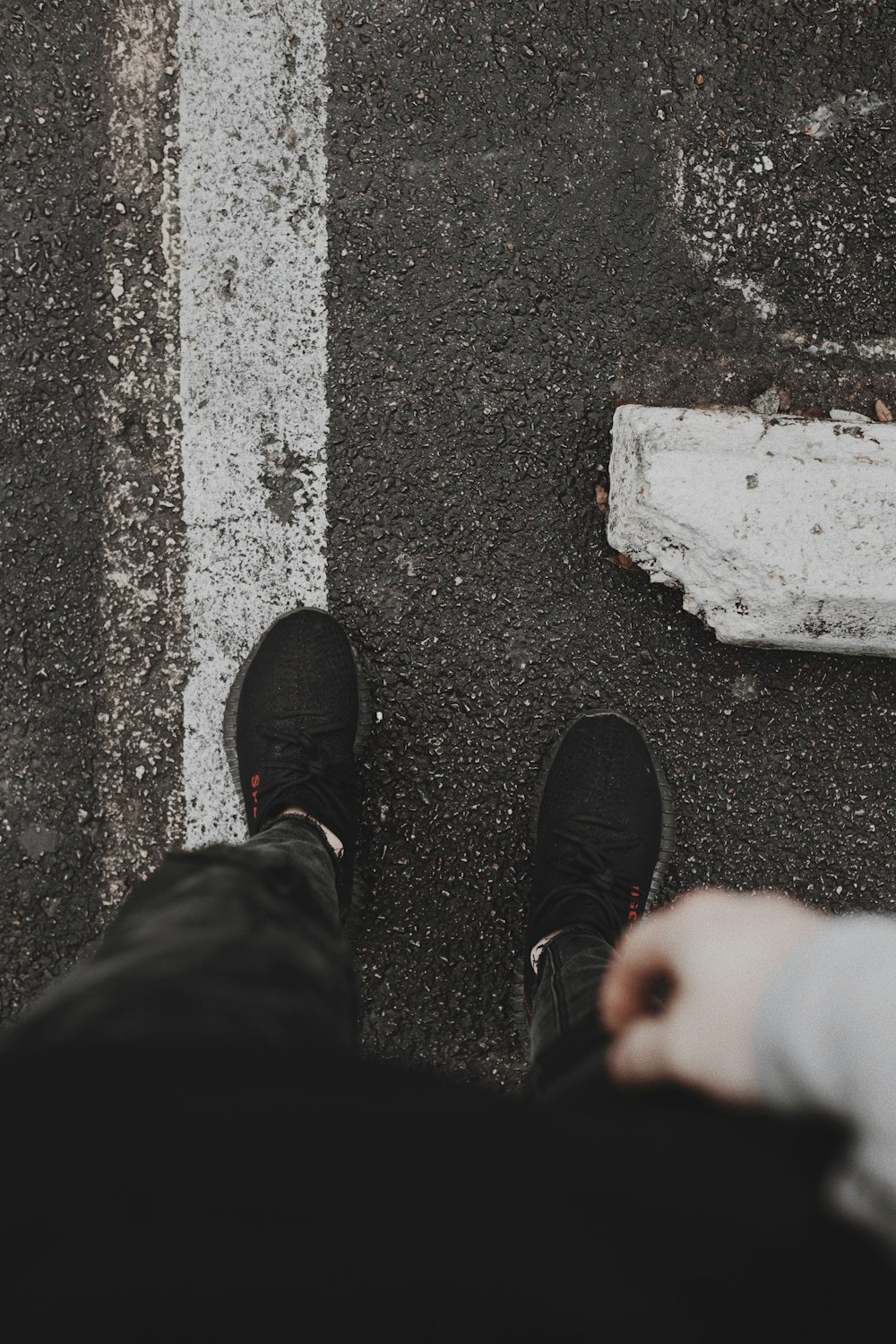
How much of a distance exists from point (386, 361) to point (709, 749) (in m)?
→ 1.23

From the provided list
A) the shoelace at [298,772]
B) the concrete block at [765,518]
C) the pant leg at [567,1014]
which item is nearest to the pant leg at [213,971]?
the pant leg at [567,1014]

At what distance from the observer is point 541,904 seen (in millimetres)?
1951

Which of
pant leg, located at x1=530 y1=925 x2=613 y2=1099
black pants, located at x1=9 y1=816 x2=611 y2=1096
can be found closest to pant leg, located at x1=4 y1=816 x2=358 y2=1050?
black pants, located at x1=9 y1=816 x2=611 y2=1096

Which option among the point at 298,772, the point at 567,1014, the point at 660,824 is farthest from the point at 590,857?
the point at 298,772

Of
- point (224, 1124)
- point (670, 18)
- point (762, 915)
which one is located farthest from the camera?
point (670, 18)

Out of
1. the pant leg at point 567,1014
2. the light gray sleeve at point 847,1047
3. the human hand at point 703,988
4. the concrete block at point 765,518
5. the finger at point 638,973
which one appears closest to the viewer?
the light gray sleeve at point 847,1047

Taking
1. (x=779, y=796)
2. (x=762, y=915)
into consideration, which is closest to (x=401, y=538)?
(x=779, y=796)

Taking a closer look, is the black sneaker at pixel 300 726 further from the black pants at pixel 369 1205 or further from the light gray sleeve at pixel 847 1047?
the light gray sleeve at pixel 847 1047

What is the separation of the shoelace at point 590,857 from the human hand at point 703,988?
934mm

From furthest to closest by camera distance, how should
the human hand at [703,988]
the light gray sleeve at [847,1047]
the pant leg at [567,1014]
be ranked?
the pant leg at [567,1014] → the human hand at [703,988] → the light gray sleeve at [847,1047]

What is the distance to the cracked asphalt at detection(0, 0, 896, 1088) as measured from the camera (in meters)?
1.92

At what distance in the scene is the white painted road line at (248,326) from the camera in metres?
1.90

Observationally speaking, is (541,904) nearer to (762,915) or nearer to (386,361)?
(762,915)

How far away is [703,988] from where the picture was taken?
2.98 feet
